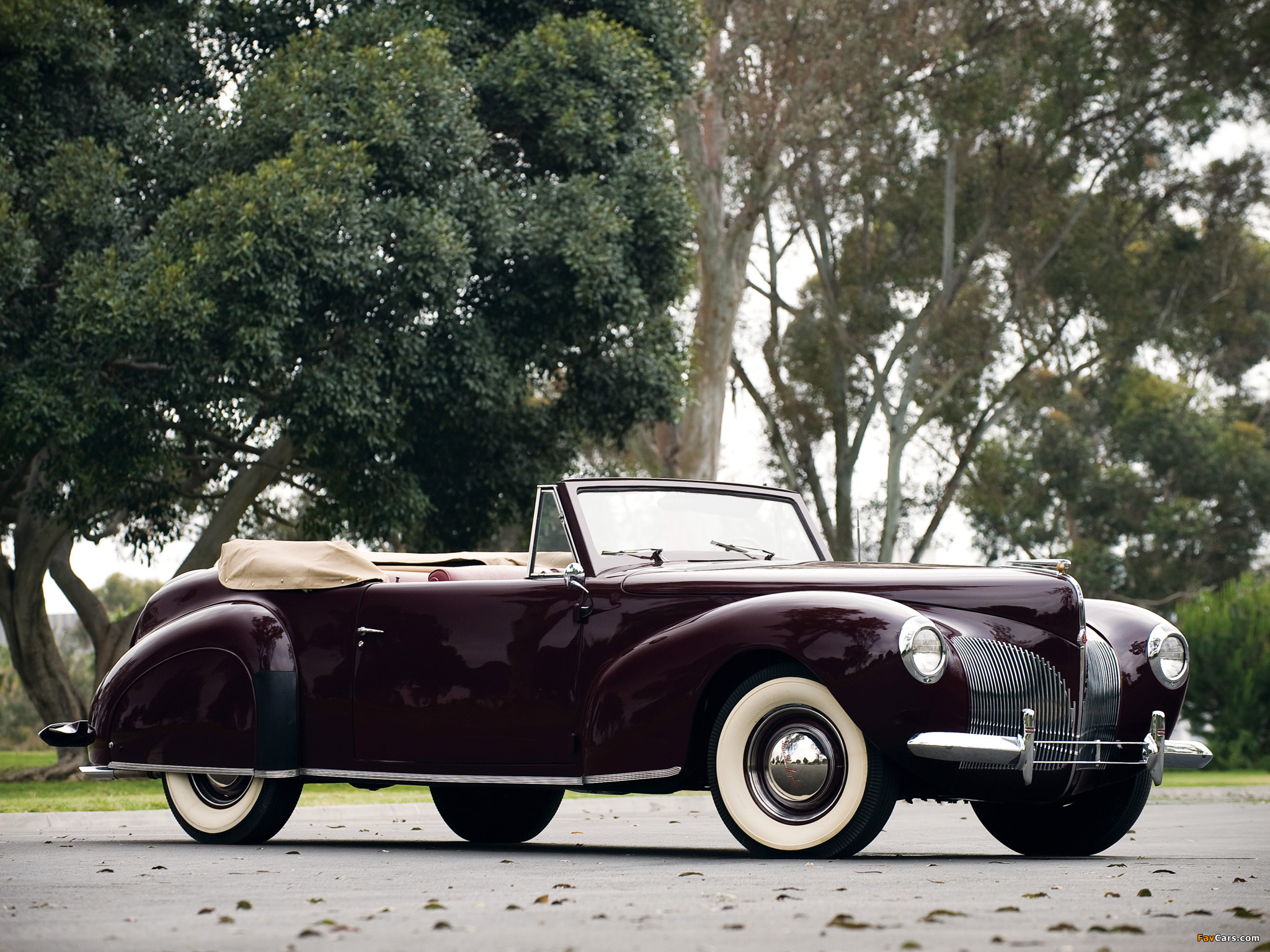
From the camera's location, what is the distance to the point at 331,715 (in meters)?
8.80

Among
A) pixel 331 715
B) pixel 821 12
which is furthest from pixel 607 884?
pixel 821 12

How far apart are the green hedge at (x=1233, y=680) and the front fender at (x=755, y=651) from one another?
60.7 feet

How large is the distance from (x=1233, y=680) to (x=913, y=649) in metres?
19.3

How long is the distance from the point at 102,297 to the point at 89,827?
674 centimetres

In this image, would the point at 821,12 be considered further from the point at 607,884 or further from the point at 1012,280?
the point at 607,884

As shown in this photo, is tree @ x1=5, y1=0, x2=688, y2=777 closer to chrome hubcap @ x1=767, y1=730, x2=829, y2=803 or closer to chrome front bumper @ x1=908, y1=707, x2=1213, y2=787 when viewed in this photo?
chrome hubcap @ x1=767, y1=730, x2=829, y2=803

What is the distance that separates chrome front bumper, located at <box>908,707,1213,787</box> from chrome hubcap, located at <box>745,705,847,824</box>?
39 centimetres

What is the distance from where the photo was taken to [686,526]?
8.87 m

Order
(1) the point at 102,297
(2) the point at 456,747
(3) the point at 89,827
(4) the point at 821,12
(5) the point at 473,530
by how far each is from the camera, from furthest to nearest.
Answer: (4) the point at 821,12 → (5) the point at 473,530 → (1) the point at 102,297 → (3) the point at 89,827 → (2) the point at 456,747

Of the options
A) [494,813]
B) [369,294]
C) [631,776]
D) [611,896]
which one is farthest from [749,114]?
[611,896]

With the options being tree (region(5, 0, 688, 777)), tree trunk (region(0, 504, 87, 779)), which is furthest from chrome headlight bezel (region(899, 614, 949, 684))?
tree trunk (region(0, 504, 87, 779))

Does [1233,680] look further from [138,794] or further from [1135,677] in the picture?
[1135,677]

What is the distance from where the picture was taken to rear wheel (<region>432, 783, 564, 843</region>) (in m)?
9.80

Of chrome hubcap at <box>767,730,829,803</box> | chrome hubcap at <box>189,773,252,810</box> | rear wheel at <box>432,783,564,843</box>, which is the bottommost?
rear wheel at <box>432,783,564,843</box>
